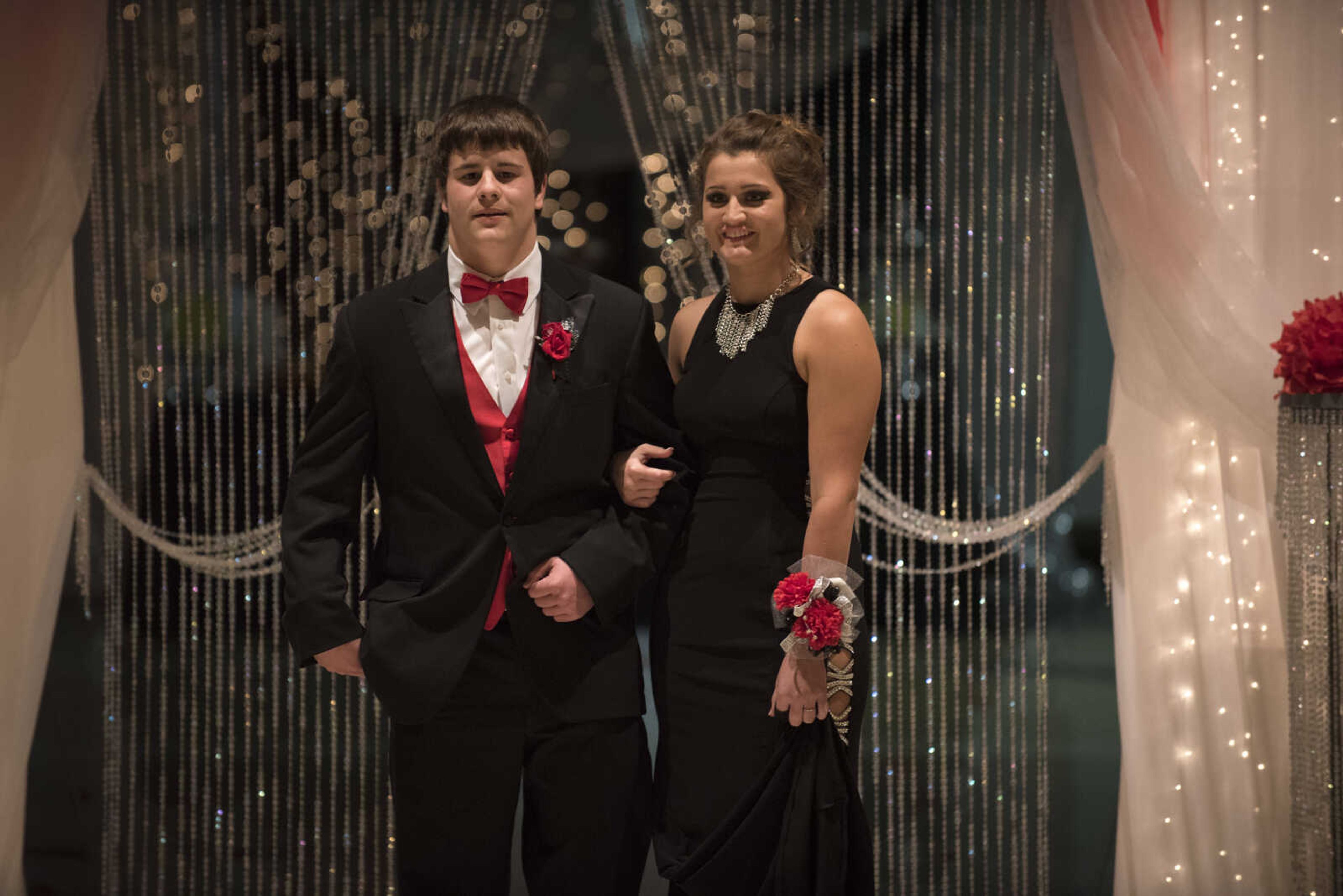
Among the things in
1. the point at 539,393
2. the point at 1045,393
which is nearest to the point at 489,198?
the point at 539,393

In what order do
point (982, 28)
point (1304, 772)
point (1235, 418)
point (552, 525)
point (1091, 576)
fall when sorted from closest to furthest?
point (552, 525) < point (1304, 772) < point (1235, 418) < point (982, 28) < point (1091, 576)

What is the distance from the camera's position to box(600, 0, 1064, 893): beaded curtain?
328 centimetres

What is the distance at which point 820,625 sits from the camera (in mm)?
1921

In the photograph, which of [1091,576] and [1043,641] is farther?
[1091,576]

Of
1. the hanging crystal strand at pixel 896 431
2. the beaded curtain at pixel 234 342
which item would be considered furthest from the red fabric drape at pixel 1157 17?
the beaded curtain at pixel 234 342

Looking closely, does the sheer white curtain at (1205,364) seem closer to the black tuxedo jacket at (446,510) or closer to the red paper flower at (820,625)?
the red paper flower at (820,625)

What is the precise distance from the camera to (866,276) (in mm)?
3352

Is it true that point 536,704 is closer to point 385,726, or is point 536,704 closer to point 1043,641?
point 385,726

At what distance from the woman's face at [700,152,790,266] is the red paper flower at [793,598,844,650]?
0.66m

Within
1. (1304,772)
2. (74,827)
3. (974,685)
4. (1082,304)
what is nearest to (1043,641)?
(974,685)

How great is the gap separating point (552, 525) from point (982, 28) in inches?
86.1

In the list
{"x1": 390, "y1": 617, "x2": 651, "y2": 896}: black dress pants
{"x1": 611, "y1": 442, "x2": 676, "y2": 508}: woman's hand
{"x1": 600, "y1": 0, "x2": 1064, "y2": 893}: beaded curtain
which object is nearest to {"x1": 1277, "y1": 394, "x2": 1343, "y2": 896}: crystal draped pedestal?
{"x1": 600, "y1": 0, "x2": 1064, "y2": 893}: beaded curtain

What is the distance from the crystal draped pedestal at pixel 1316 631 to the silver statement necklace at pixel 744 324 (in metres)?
1.39

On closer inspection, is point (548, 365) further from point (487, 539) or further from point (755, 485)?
point (755, 485)
